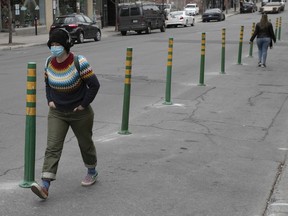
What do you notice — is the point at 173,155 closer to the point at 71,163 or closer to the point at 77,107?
the point at 71,163

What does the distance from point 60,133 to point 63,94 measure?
37 centimetres

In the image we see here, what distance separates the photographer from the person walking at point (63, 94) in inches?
189

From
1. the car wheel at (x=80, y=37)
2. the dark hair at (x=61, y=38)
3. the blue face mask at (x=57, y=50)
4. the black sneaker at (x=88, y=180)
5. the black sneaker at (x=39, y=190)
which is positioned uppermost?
the dark hair at (x=61, y=38)

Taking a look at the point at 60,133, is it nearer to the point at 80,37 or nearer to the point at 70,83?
the point at 70,83

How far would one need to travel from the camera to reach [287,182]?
222 inches

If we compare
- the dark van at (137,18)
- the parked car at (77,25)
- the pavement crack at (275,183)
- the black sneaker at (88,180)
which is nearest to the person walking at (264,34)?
the pavement crack at (275,183)

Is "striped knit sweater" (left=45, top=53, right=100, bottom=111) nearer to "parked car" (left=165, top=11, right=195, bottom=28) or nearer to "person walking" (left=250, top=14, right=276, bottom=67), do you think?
"person walking" (left=250, top=14, right=276, bottom=67)

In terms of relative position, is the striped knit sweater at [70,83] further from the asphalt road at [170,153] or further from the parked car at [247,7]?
the parked car at [247,7]

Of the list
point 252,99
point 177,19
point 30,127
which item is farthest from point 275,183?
point 177,19

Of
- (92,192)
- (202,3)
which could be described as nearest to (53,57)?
(92,192)

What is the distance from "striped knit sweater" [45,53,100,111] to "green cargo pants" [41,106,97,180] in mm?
95

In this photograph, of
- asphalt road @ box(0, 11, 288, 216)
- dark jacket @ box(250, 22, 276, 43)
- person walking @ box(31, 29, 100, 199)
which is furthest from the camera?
dark jacket @ box(250, 22, 276, 43)

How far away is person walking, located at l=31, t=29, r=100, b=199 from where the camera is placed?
15.8 ft

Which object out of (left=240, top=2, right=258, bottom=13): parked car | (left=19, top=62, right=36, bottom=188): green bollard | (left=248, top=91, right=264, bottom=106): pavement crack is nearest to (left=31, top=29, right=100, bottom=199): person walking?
(left=19, top=62, right=36, bottom=188): green bollard
